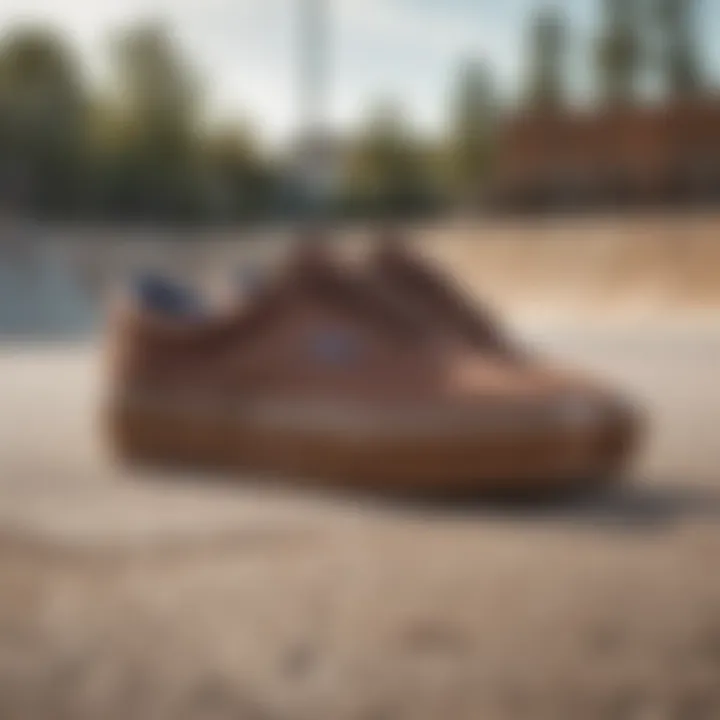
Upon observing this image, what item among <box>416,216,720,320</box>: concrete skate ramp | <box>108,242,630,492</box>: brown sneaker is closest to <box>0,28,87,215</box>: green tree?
<box>108,242,630,492</box>: brown sneaker

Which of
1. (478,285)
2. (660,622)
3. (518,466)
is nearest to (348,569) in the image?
(660,622)

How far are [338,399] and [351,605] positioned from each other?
20.7 inches

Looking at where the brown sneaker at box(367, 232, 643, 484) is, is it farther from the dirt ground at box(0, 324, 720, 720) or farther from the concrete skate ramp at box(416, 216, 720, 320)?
the concrete skate ramp at box(416, 216, 720, 320)

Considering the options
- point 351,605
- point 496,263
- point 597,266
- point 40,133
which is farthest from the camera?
point 597,266

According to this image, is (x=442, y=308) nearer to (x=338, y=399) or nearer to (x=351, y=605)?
(x=338, y=399)

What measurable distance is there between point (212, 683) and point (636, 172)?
1.59m

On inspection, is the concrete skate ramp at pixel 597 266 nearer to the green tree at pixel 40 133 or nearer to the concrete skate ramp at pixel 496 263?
the concrete skate ramp at pixel 496 263

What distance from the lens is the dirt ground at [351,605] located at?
58 centimetres

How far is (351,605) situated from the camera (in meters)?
0.72

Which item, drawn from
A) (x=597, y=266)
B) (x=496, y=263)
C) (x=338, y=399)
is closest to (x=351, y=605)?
(x=338, y=399)

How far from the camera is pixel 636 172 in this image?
82.2 inches

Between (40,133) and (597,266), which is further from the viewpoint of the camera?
(597,266)

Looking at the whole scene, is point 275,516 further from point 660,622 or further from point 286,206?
point 286,206

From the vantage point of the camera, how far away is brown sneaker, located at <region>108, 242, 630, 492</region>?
1.18 metres
